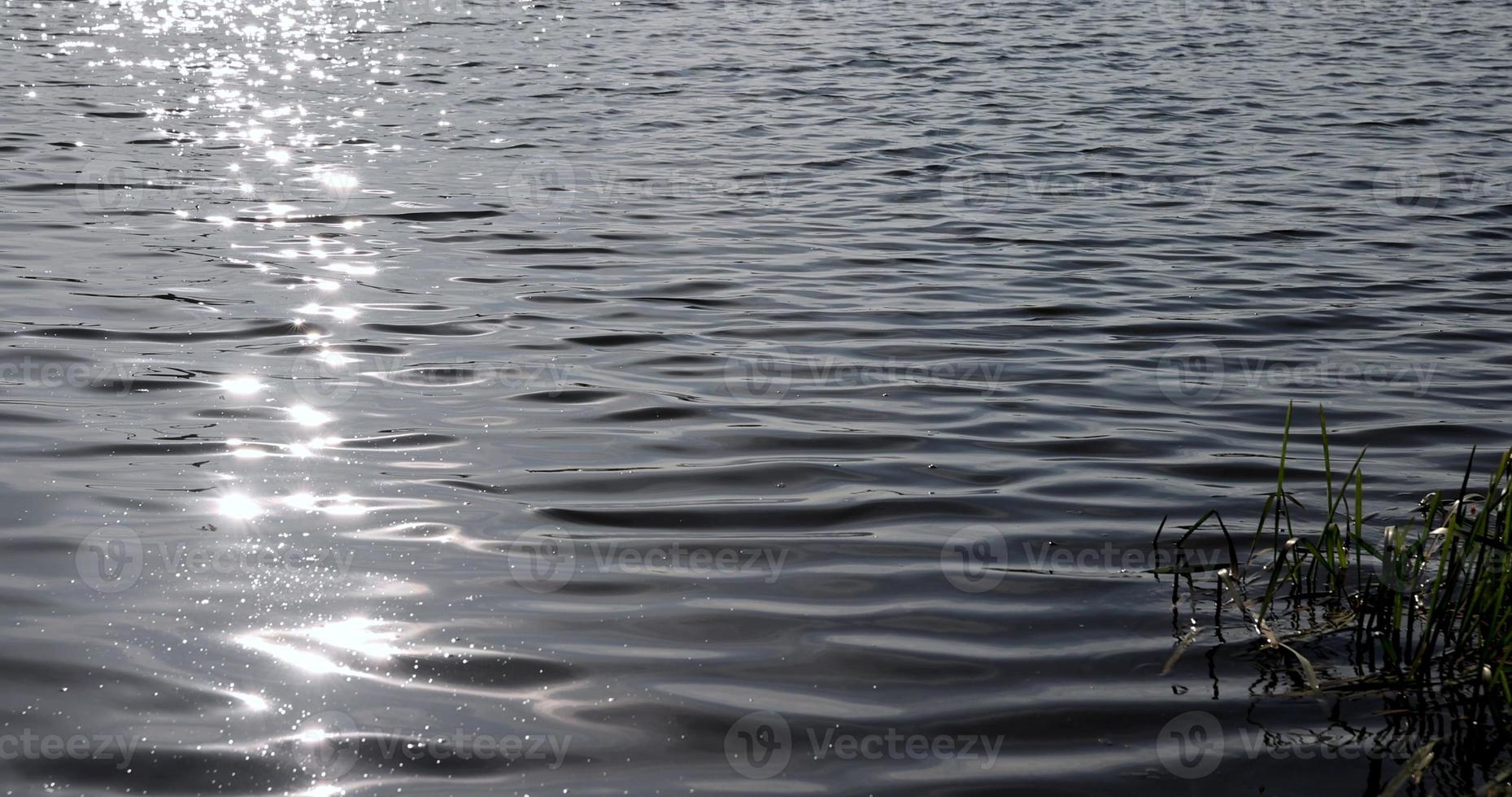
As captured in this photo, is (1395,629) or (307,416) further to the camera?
(307,416)

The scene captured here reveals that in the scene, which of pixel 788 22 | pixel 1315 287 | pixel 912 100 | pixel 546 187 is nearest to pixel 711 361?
pixel 1315 287

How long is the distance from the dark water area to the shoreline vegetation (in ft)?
0.37

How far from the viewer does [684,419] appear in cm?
585

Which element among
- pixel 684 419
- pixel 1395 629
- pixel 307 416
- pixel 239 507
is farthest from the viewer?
pixel 684 419

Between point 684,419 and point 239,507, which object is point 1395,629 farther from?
point 239,507

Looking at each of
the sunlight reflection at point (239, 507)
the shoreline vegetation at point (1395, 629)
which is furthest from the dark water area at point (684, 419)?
the shoreline vegetation at point (1395, 629)

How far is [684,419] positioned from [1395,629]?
295 centimetres

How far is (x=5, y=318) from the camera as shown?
6.80m

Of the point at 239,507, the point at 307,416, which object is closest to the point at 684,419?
the point at 307,416

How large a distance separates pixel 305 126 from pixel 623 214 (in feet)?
15.5

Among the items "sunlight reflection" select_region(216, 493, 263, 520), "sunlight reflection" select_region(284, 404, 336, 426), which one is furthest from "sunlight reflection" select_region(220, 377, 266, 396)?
"sunlight reflection" select_region(216, 493, 263, 520)

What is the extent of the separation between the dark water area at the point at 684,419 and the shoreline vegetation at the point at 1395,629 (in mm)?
114

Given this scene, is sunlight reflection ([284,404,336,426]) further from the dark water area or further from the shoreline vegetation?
the shoreline vegetation

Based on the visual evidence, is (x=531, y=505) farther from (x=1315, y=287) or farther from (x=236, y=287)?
(x=1315, y=287)
